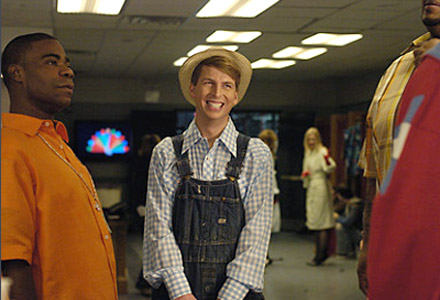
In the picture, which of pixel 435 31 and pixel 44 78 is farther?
pixel 44 78

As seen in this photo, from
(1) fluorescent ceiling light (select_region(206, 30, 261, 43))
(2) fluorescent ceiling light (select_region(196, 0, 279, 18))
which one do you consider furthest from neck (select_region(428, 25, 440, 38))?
(1) fluorescent ceiling light (select_region(206, 30, 261, 43))

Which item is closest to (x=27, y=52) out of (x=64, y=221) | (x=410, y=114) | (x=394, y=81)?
(x=64, y=221)

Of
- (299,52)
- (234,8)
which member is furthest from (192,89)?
(299,52)

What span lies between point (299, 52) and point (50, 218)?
22.1 ft

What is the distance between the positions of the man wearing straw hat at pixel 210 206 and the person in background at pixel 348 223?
19.5 ft

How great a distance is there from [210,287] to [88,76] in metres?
9.23

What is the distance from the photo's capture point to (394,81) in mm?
1920

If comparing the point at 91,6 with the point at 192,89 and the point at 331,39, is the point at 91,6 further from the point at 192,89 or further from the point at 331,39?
the point at 192,89

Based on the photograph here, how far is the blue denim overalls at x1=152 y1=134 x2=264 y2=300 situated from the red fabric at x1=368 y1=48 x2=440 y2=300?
3.37 feet

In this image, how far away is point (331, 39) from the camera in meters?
7.21

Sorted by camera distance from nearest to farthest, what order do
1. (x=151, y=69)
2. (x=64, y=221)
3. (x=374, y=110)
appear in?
(x=64, y=221) → (x=374, y=110) → (x=151, y=69)

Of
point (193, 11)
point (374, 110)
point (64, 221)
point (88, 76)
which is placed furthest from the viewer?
point (88, 76)

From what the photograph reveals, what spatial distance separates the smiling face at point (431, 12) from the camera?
1640 millimetres

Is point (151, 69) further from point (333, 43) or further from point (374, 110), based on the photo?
point (374, 110)
